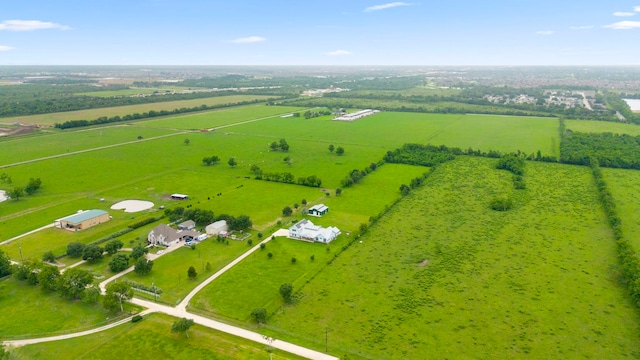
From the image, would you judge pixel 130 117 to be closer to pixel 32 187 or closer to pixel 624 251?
pixel 32 187

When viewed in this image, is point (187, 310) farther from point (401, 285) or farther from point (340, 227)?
point (340, 227)

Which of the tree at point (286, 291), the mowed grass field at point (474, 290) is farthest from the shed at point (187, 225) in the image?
the tree at point (286, 291)

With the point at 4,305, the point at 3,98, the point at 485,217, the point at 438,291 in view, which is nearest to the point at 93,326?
the point at 4,305

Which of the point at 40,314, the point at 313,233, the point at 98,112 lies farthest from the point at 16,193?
the point at 98,112

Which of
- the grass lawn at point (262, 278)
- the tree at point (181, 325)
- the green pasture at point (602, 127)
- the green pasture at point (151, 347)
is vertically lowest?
the green pasture at point (151, 347)

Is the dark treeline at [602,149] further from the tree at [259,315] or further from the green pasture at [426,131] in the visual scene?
the tree at [259,315]

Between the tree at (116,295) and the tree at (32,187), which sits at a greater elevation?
the tree at (32,187)
